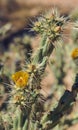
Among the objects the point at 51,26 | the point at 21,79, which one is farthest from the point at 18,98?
the point at 51,26

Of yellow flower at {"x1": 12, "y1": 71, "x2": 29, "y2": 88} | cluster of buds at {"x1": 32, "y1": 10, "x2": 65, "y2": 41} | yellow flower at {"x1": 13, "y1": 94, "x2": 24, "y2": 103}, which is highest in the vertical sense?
cluster of buds at {"x1": 32, "y1": 10, "x2": 65, "y2": 41}

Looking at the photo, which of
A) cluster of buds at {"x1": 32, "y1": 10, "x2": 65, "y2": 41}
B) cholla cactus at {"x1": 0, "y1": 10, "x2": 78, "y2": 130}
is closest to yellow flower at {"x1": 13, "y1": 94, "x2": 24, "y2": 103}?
cholla cactus at {"x1": 0, "y1": 10, "x2": 78, "y2": 130}

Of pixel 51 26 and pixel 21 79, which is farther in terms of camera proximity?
pixel 51 26

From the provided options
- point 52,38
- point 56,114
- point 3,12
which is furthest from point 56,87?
point 3,12

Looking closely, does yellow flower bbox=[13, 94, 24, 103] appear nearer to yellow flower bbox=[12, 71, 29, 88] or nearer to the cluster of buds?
yellow flower bbox=[12, 71, 29, 88]

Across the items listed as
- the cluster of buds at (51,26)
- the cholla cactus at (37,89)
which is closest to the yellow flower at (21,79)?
the cholla cactus at (37,89)

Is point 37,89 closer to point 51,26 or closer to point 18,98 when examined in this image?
point 18,98

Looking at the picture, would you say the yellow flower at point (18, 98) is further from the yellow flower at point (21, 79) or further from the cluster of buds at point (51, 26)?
the cluster of buds at point (51, 26)
